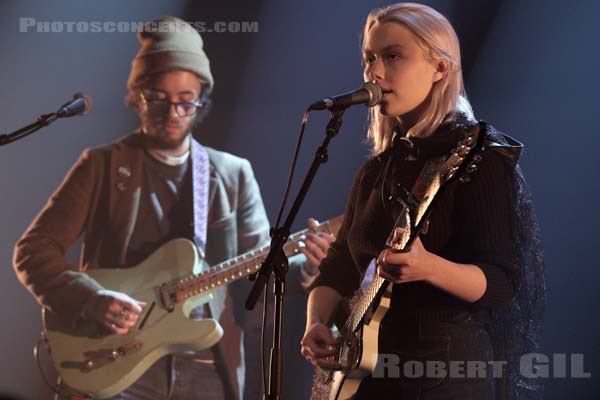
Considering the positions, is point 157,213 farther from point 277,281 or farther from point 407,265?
point 407,265

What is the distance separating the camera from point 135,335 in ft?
11.4

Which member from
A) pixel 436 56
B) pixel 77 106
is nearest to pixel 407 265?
pixel 436 56

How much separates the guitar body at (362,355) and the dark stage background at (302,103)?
1442mm

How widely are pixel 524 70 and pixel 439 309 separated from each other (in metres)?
1.87

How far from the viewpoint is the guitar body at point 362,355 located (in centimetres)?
188

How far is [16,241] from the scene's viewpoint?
373cm

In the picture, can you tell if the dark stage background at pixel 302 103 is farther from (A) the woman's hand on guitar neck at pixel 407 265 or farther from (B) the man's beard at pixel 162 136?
(A) the woman's hand on guitar neck at pixel 407 265

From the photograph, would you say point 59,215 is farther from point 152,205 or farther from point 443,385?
point 443,385

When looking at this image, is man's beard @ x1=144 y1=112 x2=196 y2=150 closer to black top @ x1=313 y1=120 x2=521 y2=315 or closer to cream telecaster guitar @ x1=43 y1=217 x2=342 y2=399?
cream telecaster guitar @ x1=43 y1=217 x2=342 y2=399

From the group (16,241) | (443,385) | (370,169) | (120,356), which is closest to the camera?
(443,385)

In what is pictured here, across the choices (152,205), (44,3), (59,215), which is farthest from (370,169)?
(44,3)

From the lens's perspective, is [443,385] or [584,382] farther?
[584,382]

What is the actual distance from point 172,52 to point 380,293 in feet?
7.04

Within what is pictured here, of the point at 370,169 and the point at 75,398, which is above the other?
the point at 370,169
